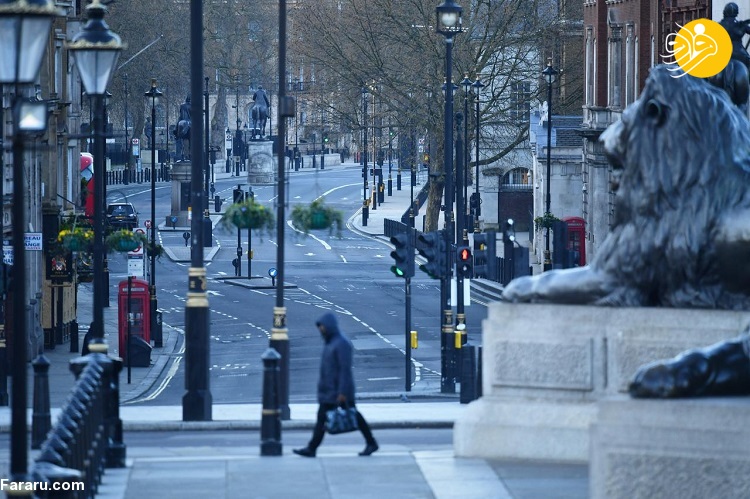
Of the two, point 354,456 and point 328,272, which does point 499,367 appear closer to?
point 354,456

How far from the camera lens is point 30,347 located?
3806 cm

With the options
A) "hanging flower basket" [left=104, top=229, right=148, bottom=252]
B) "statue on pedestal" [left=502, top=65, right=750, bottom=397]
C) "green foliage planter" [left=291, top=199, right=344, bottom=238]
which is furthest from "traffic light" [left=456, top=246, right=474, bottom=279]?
"statue on pedestal" [left=502, top=65, right=750, bottom=397]

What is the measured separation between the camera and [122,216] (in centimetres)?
7219

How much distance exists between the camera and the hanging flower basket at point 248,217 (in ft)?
75.5

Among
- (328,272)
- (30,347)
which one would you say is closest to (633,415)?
(30,347)

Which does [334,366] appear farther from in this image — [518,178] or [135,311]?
[518,178]

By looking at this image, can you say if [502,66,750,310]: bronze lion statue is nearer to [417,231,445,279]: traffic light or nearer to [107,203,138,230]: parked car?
[417,231,445,279]: traffic light

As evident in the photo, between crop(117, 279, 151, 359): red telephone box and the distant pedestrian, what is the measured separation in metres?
24.2


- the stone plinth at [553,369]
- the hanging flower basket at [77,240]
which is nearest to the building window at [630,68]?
the hanging flower basket at [77,240]

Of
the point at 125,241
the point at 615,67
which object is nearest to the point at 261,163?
the point at 615,67

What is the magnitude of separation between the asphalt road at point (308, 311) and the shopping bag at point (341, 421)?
7.80m

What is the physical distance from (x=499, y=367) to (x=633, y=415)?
184 inches

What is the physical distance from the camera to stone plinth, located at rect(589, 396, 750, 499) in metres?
10.1

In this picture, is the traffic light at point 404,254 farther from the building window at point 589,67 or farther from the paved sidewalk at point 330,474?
the building window at point 589,67
